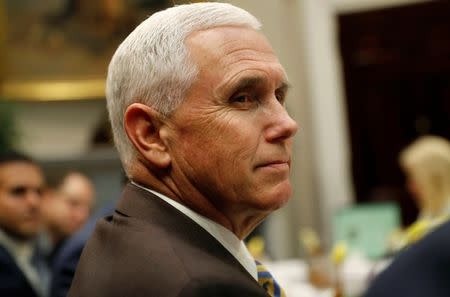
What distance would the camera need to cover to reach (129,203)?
5.21 feet

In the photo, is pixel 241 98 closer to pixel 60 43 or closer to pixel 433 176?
pixel 433 176

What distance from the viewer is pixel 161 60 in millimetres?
1597

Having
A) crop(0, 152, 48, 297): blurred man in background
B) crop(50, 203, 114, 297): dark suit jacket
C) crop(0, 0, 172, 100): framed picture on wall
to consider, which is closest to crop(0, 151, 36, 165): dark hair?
crop(0, 152, 48, 297): blurred man in background

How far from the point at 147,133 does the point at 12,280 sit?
2.59m

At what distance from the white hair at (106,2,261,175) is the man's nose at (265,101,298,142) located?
0.16 m

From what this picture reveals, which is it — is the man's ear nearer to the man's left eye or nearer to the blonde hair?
the man's left eye

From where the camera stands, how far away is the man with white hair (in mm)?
1568

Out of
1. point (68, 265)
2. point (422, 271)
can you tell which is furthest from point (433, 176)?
point (422, 271)

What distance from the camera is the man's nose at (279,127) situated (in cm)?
159

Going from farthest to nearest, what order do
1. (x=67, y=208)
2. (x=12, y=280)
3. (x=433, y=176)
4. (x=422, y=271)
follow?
(x=67, y=208)
(x=433, y=176)
(x=12, y=280)
(x=422, y=271)

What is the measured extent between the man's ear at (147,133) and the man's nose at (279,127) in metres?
0.19

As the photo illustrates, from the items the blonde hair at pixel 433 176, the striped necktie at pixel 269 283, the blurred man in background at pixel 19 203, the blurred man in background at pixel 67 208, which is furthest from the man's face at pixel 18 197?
the striped necktie at pixel 269 283

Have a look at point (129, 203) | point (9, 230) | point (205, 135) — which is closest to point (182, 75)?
point (205, 135)

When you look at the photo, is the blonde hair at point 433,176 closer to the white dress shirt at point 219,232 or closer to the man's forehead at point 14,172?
the man's forehead at point 14,172
